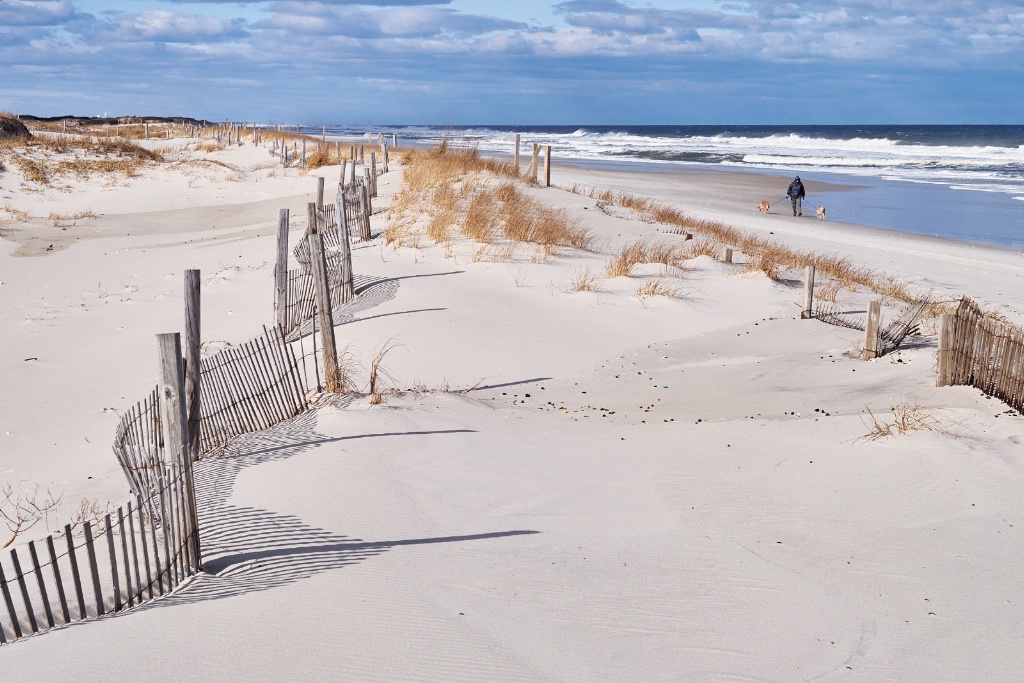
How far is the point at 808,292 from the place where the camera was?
11.8 metres

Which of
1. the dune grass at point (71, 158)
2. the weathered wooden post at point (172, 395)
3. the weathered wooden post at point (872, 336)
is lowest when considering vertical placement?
the weathered wooden post at point (872, 336)

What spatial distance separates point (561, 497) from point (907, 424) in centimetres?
306

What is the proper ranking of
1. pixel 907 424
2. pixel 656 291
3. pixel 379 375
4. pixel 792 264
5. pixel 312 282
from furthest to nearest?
pixel 792 264 < pixel 656 291 < pixel 312 282 < pixel 379 375 < pixel 907 424

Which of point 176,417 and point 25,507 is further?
point 25,507

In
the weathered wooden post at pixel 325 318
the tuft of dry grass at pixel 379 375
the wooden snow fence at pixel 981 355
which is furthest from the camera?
the weathered wooden post at pixel 325 318

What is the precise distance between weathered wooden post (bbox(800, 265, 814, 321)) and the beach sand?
0.14 meters

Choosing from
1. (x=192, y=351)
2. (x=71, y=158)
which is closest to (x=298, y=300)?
(x=192, y=351)

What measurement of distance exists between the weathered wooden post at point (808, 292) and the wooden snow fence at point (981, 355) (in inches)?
127

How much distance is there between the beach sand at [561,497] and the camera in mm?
4102

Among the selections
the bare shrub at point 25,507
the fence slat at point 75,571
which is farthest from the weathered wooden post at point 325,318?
the fence slat at point 75,571

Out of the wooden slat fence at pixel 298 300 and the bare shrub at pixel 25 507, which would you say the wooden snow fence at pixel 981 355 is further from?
the bare shrub at pixel 25 507

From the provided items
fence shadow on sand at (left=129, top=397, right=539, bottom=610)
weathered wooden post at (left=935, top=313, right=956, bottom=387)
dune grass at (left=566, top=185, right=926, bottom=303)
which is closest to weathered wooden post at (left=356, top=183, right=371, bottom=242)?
dune grass at (left=566, top=185, right=926, bottom=303)

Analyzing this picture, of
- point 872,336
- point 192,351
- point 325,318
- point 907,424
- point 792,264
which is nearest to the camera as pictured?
point 192,351

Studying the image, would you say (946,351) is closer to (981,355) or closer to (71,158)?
(981,355)
